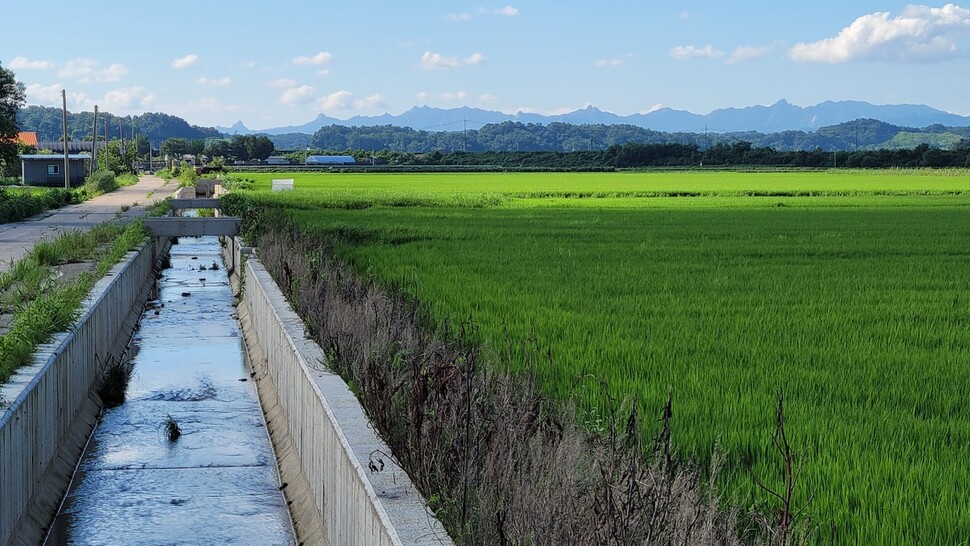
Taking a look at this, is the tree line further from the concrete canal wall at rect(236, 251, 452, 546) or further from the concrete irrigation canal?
the concrete canal wall at rect(236, 251, 452, 546)

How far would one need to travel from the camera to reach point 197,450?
10.5 m

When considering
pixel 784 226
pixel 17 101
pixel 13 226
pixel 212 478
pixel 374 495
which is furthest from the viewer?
pixel 17 101

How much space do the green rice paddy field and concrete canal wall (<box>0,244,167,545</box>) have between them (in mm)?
3385

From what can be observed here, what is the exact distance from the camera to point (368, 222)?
98.6 ft

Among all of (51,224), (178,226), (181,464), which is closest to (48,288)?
(181,464)

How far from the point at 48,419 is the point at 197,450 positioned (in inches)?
71.2

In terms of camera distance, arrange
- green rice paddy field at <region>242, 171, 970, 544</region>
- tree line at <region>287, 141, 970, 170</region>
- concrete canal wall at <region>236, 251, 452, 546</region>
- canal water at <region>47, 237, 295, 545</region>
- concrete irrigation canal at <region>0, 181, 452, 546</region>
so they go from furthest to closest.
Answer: tree line at <region>287, 141, 970, 170</region> < canal water at <region>47, 237, 295, 545</region> < concrete irrigation canal at <region>0, 181, 452, 546</region> < green rice paddy field at <region>242, 171, 970, 544</region> < concrete canal wall at <region>236, 251, 452, 546</region>

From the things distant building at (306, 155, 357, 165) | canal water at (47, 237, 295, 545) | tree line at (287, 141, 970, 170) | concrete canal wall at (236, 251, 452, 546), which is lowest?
canal water at (47, 237, 295, 545)

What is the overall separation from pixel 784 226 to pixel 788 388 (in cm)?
2192

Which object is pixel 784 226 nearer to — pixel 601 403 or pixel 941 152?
pixel 601 403

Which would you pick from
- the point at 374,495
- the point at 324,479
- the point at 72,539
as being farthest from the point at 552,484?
the point at 72,539

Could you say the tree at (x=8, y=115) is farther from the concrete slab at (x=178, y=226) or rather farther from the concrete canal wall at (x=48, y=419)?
the concrete canal wall at (x=48, y=419)

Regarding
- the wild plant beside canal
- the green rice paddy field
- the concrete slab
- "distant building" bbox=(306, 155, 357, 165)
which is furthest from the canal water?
"distant building" bbox=(306, 155, 357, 165)

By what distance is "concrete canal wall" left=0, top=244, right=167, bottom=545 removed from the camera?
24.1 ft
